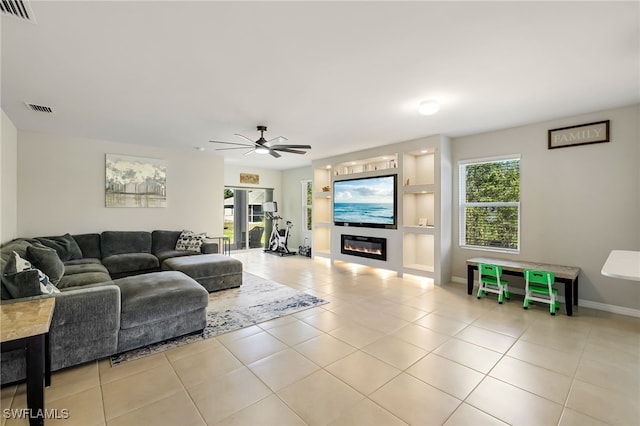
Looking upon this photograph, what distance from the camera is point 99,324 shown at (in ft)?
7.95

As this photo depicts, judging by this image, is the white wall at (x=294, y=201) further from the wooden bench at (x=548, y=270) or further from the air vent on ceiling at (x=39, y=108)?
the air vent on ceiling at (x=39, y=108)

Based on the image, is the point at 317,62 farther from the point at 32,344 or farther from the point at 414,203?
the point at 414,203

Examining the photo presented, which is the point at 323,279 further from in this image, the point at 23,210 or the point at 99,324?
the point at 23,210

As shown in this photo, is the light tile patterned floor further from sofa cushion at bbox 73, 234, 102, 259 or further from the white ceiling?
sofa cushion at bbox 73, 234, 102, 259

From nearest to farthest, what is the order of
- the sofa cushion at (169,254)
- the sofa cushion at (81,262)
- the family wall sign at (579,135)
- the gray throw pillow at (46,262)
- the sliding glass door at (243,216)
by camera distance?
1. the gray throw pillow at (46,262)
2. the family wall sign at (579,135)
3. the sofa cushion at (81,262)
4. the sofa cushion at (169,254)
5. the sliding glass door at (243,216)

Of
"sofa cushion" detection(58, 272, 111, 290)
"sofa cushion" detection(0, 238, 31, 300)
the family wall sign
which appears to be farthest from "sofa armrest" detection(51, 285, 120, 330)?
the family wall sign

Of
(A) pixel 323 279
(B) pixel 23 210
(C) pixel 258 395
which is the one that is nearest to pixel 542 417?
(C) pixel 258 395

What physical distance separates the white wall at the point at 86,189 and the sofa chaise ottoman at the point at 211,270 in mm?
1713

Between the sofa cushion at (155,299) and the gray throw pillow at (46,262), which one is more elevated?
the gray throw pillow at (46,262)

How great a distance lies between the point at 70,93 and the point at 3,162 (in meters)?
1.76

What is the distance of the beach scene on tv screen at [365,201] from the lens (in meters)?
5.76

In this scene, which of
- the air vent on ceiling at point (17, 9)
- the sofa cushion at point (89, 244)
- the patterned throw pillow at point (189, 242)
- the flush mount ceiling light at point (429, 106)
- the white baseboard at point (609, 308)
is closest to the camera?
the air vent on ceiling at point (17, 9)

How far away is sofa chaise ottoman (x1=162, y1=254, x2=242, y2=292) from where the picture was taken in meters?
4.34

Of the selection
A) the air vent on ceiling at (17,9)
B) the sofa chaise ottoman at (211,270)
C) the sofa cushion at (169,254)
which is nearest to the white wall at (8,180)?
the sofa cushion at (169,254)
